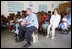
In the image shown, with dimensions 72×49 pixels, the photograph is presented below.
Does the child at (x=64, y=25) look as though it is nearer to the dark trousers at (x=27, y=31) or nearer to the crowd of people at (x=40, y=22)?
the crowd of people at (x=40, y=22)

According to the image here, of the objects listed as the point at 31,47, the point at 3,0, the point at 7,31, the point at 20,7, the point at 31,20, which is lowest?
the point at 31,47

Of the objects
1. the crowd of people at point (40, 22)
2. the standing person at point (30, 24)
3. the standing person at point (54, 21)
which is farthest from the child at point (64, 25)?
the standing person at point (30, 24)

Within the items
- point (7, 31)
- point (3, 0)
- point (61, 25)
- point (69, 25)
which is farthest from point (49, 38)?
point (3, 0)

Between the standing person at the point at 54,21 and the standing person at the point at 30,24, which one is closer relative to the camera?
the standing person at the point at 30,24

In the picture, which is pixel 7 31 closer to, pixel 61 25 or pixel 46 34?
pixel 46 34

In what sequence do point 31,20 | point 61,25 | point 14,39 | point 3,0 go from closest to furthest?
point 31,20 < point 14,39 < point 3,0 < point 61,25

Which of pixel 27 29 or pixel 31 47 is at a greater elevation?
pixel 27 29

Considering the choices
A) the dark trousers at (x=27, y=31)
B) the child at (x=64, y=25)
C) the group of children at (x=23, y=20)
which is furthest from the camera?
the child at (x=64, y=25)

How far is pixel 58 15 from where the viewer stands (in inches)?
108

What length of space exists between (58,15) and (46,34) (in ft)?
2.19

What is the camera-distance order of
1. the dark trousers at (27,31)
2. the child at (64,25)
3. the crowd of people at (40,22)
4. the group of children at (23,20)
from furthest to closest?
the child at (64,25), the group of children at (23,20), the crowd of people at (40,22), the dark trousers at (27,31)

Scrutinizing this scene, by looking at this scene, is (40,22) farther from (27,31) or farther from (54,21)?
(27,31)

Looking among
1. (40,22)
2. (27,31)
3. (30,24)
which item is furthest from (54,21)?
(27,31)

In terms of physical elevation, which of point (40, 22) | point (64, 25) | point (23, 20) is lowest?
point (64, 25)
